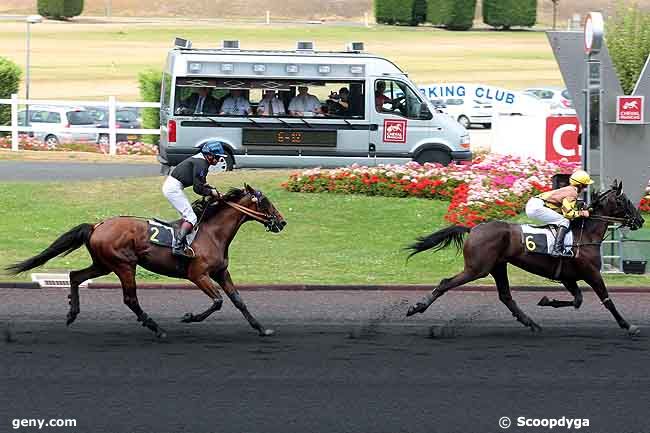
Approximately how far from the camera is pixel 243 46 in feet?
249

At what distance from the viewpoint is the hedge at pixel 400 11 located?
93.2m

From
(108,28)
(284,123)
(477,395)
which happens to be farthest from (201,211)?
(108,28)

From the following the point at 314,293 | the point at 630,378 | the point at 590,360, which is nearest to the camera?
the point at 630,378

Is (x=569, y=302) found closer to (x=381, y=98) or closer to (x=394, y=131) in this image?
(x=394, y=131)

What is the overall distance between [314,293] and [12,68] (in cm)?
2412

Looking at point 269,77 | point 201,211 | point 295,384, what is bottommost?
point 295,384

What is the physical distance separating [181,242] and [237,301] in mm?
882

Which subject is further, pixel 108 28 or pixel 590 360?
pixel 108 28

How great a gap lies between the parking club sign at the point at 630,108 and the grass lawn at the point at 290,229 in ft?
7.39

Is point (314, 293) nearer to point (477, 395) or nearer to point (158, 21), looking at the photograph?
point (477, 395)

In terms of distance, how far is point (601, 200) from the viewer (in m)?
13.5

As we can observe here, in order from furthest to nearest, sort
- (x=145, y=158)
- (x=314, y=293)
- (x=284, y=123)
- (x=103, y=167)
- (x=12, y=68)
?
(x=12, y=68) → (x=145, y=158) → (x=103, y=167) → (x=284, y=123) → (x=314, y=293)

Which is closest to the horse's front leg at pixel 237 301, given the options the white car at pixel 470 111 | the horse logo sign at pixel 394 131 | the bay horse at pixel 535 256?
the bay horse at pixel 535 256

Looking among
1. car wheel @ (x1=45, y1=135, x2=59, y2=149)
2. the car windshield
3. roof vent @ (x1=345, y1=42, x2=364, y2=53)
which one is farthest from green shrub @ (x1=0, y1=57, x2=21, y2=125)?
roof vent @ (x1=345, y1=42, x2=364, y2=53)
